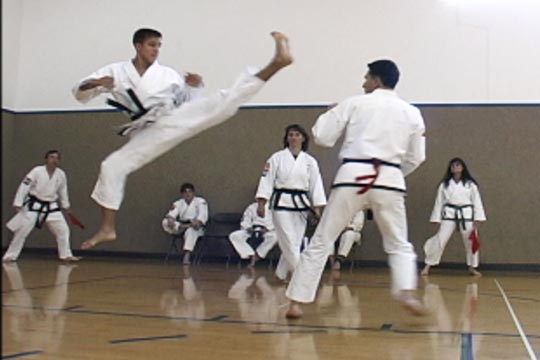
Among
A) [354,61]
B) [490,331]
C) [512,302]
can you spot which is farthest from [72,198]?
[490,331]

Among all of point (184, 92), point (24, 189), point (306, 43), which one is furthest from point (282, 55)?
point (306, 43)

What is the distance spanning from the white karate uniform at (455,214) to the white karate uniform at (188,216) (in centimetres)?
322

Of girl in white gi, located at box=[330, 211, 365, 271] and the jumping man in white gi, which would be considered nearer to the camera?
the jumping man in white gi

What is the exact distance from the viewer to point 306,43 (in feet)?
31.4

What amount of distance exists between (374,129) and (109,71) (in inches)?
63.2

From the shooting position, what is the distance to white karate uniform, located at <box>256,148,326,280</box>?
18.0ft

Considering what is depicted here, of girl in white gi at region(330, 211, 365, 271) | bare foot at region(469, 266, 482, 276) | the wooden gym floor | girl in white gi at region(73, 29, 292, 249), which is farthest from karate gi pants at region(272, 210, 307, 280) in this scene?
bare foot at region(469, 266, 482, 276)

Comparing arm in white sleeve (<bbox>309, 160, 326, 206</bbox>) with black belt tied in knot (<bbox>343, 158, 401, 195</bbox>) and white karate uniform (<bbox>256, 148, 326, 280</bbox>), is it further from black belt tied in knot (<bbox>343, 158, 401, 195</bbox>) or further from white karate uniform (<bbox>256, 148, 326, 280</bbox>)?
black belt tied in knot (<bbox>343, 158, 401, 195</bbox>)

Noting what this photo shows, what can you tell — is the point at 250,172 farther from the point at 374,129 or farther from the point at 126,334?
the point at 126,334

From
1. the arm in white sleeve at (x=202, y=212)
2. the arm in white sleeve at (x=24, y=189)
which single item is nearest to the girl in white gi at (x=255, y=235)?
the arm in white sleeve at (x=202, y=212)

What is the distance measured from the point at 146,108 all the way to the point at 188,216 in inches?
220

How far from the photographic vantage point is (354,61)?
934 cm

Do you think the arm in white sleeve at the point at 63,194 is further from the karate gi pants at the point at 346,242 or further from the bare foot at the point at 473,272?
the bare foot at the point at 473,272

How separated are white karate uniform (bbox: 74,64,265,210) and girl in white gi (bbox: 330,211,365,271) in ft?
16.2
